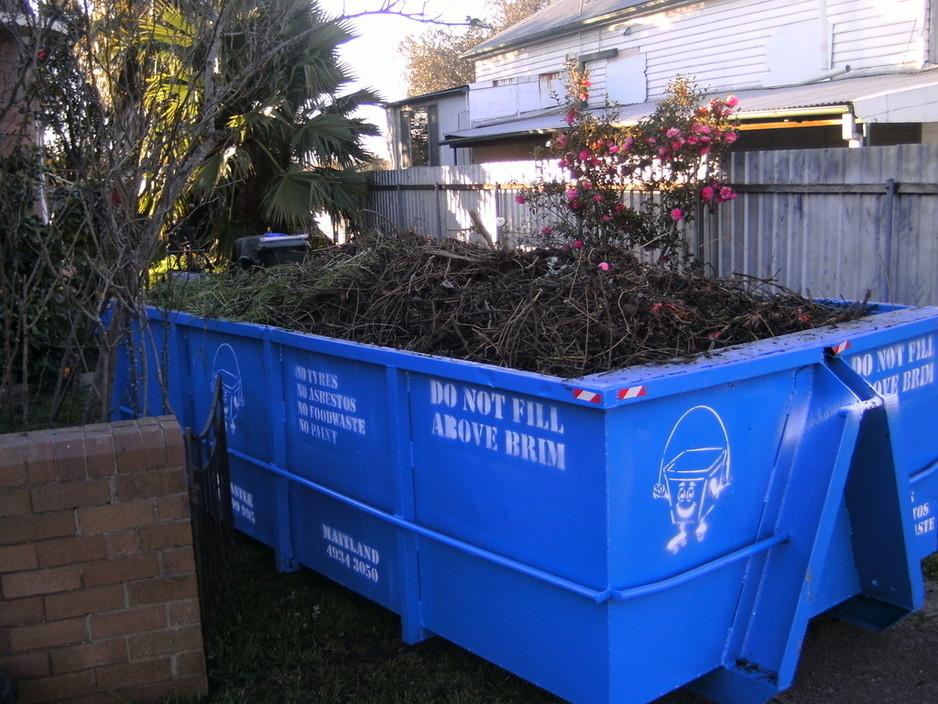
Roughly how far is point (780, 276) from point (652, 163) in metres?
1.59

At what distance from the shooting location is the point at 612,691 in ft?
10.6

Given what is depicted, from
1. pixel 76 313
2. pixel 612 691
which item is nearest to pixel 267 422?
pixel 76 313

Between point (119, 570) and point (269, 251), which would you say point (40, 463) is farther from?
point (269, 251)

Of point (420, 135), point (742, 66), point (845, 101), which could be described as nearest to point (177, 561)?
point (845, 101)

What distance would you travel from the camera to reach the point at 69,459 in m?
3.53

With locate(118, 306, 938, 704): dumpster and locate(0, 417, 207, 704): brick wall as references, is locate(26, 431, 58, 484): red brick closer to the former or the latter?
locate(0, 417, 207, 704): brick wall

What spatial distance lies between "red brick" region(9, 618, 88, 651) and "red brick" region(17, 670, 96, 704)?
0.45 feet

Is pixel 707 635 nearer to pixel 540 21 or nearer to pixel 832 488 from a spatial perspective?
pixel 832 488

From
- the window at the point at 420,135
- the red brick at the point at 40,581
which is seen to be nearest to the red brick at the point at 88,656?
the red brick at the point at 40,581

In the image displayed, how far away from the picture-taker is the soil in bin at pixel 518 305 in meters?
3.80

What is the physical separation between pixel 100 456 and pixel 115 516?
9.9 inches

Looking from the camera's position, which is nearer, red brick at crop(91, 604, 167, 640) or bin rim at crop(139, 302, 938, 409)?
bin rim at crop(139, 302, 938, 409)

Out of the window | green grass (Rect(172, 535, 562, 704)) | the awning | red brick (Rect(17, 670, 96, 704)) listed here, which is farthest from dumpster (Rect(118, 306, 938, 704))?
the window

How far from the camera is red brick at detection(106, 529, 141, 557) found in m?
3.62
